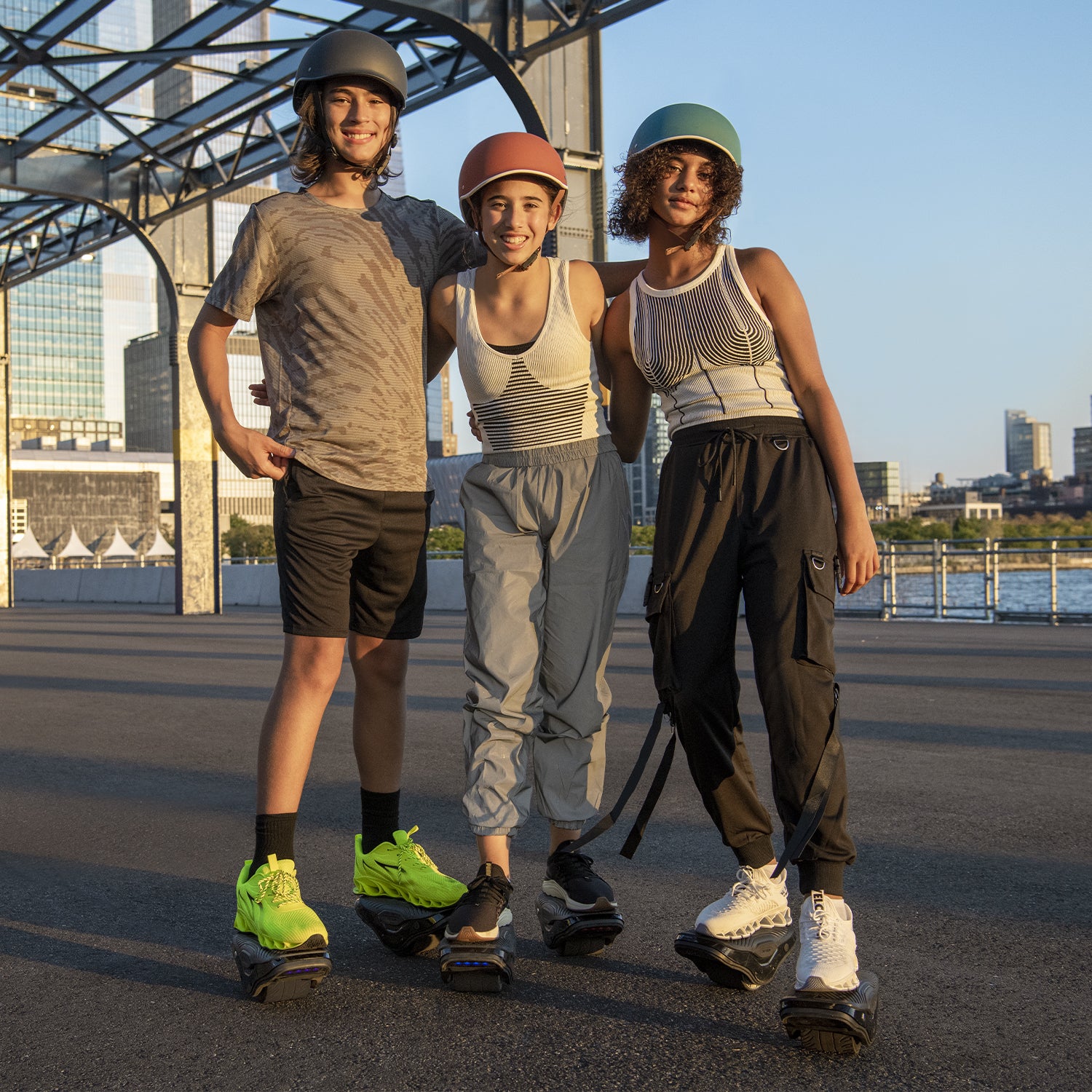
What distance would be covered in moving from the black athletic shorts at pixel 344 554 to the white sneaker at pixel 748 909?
98 centimetres

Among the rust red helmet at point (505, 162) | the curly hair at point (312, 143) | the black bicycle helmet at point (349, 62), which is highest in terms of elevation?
the black bicycle helmet at point (349, 62)

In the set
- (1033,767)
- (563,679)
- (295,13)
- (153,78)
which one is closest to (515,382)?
(563,679)

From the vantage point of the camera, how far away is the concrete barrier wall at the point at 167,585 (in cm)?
1995

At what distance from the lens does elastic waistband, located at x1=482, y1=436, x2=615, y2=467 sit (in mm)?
2834

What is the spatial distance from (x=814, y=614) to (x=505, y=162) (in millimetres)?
1205

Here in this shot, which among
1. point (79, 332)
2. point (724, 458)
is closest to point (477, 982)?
point (724, 458)

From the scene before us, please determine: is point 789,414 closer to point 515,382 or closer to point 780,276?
point 780,276

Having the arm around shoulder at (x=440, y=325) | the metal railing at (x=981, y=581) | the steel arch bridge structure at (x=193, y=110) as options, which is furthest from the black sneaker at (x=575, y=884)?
the metal railing at (x=981, y=581)

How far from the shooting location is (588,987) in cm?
246

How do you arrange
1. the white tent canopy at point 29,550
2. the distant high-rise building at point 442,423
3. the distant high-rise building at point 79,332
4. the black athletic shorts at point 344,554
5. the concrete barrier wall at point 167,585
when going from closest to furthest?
the black athletic shorts at point 344,554
the concrete barrier wall at point 167,585
the white tent canopy at point 29,550
the distant high-rise building at point 79,332
the distant high-rise building at point 442,423

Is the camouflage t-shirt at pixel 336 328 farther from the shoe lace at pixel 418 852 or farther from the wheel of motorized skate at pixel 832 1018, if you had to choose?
the wheel of motorized skate at pixel 832 1018

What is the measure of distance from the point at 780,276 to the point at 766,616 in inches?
28.8

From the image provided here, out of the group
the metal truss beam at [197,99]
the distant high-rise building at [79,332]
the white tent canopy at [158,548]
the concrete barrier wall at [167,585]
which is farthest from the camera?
the distant high-rise building at [79,332]

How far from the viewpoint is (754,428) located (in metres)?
2.62
